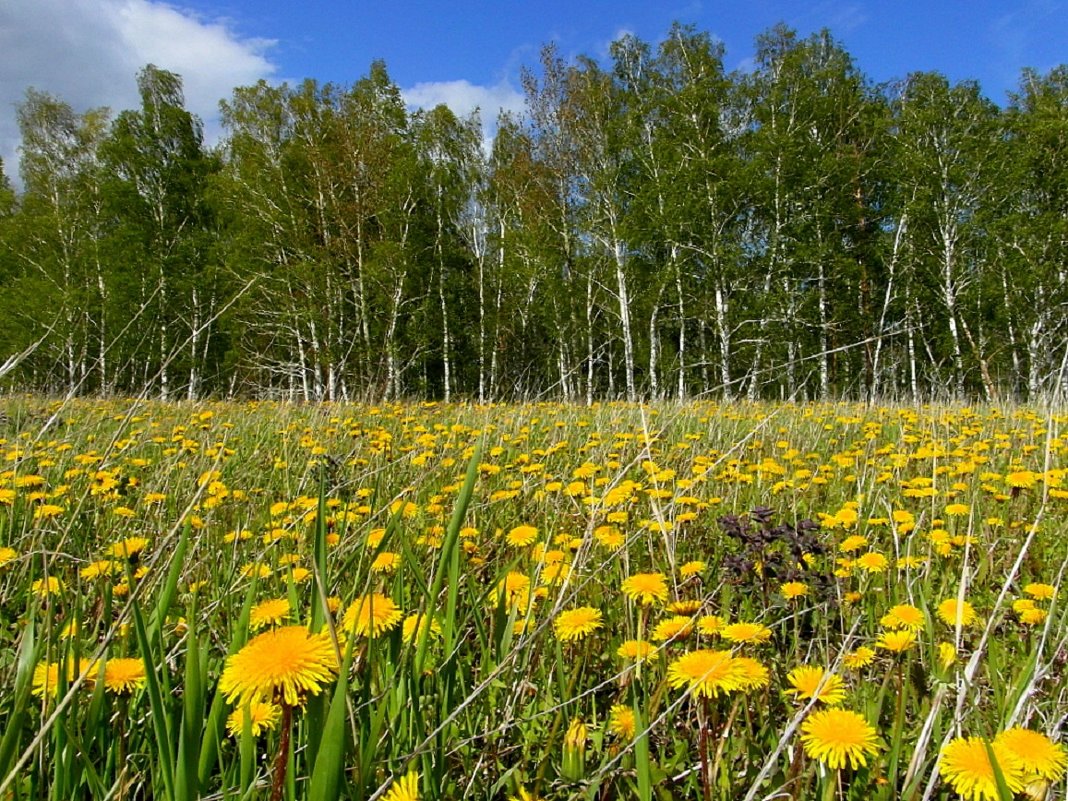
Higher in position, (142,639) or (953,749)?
(142,639)

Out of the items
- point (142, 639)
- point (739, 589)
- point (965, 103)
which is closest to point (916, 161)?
point (965, 103)

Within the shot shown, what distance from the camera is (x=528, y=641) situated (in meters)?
0.59

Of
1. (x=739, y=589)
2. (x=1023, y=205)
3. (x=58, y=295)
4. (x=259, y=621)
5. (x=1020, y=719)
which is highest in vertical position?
(x=1023, y=205)

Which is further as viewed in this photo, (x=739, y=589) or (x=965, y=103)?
(x=965, y=103)

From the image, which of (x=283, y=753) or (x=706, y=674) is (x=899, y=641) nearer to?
(x=706, y=674)

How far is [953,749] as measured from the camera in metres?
0.66

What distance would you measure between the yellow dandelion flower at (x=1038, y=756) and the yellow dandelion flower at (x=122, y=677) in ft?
3.39

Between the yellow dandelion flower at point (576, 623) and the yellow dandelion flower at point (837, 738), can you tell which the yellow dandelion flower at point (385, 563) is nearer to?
the yellow dandelion flower at point (576, 623)

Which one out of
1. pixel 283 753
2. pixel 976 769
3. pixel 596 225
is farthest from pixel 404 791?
pixel 596 225

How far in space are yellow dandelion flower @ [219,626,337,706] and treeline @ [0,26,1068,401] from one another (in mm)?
13804

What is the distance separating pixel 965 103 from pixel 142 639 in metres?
19.4

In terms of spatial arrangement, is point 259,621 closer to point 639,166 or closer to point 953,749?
point 953,749

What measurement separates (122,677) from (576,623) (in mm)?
635

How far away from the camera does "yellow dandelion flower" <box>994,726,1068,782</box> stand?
0.63m
